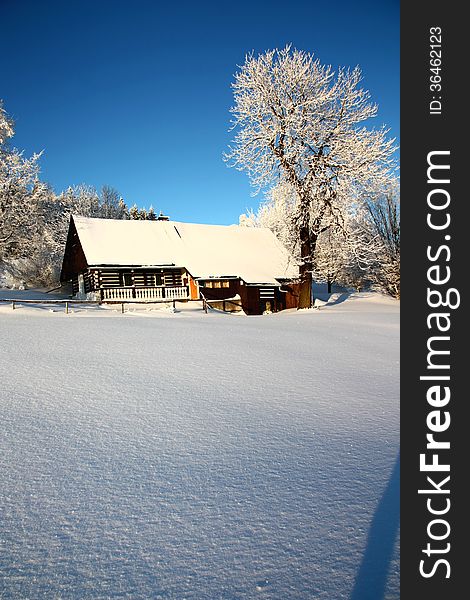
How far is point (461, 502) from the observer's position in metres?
1.66

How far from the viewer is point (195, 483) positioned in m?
2.76

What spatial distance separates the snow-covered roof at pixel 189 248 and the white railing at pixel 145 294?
1.77m

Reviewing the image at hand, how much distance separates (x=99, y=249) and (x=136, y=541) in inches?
978

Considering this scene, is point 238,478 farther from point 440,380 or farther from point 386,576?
point 440,380

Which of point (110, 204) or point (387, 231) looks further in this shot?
point (110, 204)

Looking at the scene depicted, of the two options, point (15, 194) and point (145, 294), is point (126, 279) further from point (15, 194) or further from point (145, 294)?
point (15, 194)

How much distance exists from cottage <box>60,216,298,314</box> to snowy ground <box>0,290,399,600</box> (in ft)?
60.9

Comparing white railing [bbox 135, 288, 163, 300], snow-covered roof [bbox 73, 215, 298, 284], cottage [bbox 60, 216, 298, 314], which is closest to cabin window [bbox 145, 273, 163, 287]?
cottage [bbox 60, 216, 298, 314]

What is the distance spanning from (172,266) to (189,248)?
3041mm

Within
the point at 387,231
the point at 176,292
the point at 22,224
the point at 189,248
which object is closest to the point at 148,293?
A: the point at 176,292

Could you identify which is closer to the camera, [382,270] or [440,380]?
[440,380]

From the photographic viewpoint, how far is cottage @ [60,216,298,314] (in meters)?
24.4

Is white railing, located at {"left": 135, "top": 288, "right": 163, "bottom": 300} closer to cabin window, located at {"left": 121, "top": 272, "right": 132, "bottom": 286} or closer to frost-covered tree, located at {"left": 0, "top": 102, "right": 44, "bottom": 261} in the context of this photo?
cabin window, located at {"left": 121, "top": 272, "right": 132, "bottom": 286}

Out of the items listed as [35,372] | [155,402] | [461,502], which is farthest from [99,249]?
[461,502]
